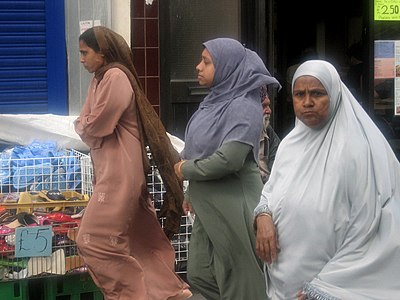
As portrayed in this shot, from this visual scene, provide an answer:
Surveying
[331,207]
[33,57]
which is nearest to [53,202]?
[33,57]

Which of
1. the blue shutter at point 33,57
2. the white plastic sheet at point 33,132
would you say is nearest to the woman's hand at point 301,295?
the white plastic sheet at point 33,132

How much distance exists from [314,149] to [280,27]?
516 centimetres

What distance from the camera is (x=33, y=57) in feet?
22.2

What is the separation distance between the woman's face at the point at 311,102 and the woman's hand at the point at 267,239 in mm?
440

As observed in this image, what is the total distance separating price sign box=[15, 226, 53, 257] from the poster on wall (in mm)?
3940

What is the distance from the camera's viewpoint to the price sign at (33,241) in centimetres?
489

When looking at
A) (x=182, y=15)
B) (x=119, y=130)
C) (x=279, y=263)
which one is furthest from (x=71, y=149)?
(x=279, y=263)

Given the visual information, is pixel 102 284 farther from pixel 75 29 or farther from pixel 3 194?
pixel 75 29

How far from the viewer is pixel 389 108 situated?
7902 millimetres

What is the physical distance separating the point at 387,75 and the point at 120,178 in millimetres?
3765

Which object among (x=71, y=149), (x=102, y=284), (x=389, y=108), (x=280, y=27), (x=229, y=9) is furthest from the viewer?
(x=280, y=27)

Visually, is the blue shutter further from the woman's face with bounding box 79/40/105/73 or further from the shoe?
the shoe

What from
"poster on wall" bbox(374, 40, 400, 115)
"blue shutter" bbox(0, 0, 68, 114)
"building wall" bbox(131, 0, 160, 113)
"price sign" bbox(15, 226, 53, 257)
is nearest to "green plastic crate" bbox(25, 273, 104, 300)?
"price sign" bbox(15, 226, 53, 257)

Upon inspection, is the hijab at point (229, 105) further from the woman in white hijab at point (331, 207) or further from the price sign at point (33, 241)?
the price sign at point (33, 241)
